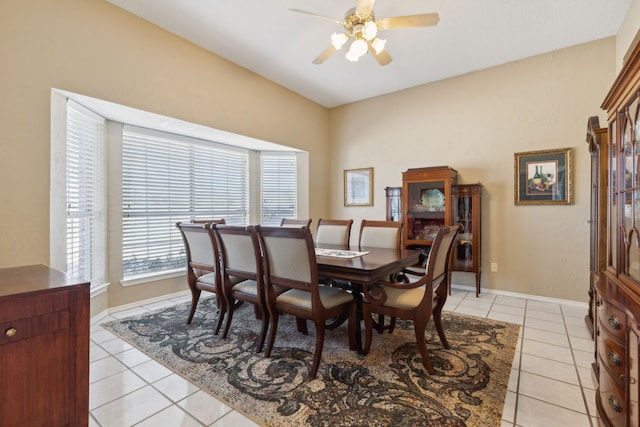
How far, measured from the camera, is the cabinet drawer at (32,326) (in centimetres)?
116

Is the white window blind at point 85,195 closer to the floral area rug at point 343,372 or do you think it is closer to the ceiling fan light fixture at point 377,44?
the floral area rug at point 343,372

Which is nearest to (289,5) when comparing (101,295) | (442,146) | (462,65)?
(462,65)

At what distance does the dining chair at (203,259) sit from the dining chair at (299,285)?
64 cm

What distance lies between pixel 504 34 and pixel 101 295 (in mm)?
5002

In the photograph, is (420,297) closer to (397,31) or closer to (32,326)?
(32,326)

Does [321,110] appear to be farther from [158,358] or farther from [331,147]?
[158,358]

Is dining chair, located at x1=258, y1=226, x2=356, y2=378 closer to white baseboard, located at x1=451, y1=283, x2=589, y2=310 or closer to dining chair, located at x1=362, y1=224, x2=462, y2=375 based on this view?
dining chair, located at x1=362, y1=224, x2=462, y2=375

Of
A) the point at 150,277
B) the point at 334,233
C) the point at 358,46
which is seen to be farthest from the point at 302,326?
the point at 358,46

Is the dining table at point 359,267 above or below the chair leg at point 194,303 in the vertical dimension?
above

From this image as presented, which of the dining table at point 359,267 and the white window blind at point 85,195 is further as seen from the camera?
the white window blind at point 85,195

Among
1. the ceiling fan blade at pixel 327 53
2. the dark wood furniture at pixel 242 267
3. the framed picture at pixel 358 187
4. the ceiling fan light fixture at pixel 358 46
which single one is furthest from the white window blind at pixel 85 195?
the framed picture at pixel 358 187

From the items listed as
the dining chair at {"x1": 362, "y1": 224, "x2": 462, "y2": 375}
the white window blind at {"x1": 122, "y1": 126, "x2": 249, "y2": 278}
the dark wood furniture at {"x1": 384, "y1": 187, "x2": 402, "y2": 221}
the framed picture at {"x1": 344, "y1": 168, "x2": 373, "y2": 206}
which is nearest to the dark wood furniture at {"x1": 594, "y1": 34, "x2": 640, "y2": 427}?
the dining chair at {"x1": 362, "y1": 224, "x2": 462, "y2": 375}

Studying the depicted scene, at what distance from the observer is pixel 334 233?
346 centimetres

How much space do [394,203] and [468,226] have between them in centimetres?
105
